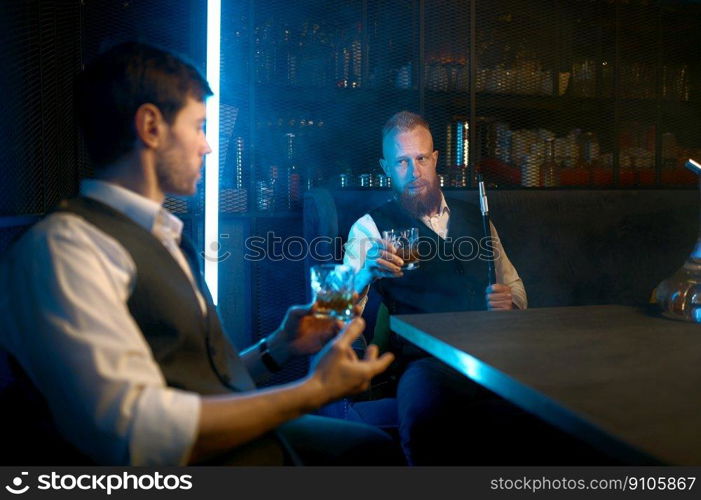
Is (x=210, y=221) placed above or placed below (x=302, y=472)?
above

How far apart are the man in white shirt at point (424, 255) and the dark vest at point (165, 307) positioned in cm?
91

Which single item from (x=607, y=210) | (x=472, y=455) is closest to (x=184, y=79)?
(x=472, y=455)

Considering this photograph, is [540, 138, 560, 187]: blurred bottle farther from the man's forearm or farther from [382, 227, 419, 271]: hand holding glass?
the man's forearm

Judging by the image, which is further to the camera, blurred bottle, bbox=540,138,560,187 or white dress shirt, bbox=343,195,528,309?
blurred bottle, bbox=540,138,560,187

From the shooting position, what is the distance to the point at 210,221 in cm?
269

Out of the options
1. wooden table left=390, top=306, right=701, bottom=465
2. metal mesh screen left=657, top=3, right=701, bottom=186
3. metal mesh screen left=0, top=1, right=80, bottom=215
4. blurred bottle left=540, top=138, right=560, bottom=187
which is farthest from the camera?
metal mesh screen left=657, top=3, right=701, bottom=186

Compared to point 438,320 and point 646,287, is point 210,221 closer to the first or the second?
point 438,320

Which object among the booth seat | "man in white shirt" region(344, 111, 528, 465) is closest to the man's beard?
"man in white shirt" region(344, 111, 528, 465)

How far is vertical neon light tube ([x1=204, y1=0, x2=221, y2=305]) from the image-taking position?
2.46 m

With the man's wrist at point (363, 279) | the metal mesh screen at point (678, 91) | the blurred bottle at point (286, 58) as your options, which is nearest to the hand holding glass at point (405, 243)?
Result: the man's wrist at point (363, 279)

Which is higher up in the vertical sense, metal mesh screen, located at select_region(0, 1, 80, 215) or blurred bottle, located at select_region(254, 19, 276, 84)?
blurred bottle, located at select_region(254, 19, 276, 84)

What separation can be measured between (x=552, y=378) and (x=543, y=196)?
2.33 metres

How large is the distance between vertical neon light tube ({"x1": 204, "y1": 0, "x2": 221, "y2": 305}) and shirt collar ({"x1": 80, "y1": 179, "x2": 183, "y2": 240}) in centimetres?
121

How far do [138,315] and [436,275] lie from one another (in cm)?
168
